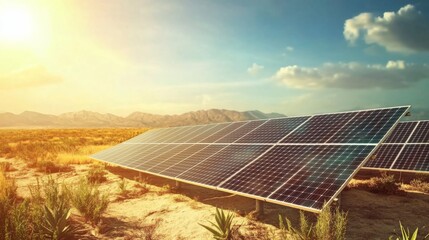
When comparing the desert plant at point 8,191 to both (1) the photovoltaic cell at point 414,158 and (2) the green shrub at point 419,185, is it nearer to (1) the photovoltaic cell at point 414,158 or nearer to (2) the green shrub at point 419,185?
(1) the photovoltaic cell at point 414,158

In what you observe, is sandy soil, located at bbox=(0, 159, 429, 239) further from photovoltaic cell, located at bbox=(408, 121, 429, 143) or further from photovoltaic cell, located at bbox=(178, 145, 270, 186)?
photovoltaic cell, located at bbox=(408, 121, 429, 143)

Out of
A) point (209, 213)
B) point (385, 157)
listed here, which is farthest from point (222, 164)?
point (385, 157)

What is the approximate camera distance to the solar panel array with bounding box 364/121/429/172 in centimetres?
1316

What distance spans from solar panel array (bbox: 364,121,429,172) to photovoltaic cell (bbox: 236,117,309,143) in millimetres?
4974

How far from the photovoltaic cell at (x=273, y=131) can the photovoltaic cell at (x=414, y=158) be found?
547 cm

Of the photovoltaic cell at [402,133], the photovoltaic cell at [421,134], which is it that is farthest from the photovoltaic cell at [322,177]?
the photovoltaic cell at [402,133]

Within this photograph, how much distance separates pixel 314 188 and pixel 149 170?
27.4ft

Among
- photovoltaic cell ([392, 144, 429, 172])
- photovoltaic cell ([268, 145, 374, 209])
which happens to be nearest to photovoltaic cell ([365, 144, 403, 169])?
photovoltaic cell ([392, 144, 429, 172])

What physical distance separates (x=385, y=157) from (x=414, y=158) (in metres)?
1.37

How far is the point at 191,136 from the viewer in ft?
57.9

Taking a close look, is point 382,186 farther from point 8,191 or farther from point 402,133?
point 8,191

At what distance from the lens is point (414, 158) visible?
13602mm

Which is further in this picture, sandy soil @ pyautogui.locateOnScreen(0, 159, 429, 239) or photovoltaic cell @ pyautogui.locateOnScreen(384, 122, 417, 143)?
photovoltaic cell @ pyautogui.locateOnScreen(384, 122, 417, 143)

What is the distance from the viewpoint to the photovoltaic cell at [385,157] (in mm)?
14097
